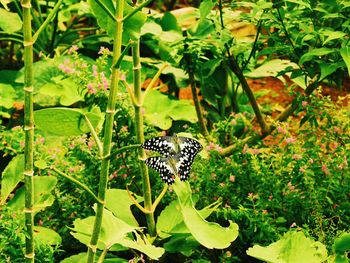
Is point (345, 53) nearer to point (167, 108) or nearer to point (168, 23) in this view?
point (167, 108)

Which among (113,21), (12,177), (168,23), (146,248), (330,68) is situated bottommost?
(146,248)

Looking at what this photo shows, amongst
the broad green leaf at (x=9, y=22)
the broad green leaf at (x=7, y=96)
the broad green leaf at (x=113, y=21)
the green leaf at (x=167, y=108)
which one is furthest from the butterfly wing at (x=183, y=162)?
the broad green leaf at (x=9, y=22)

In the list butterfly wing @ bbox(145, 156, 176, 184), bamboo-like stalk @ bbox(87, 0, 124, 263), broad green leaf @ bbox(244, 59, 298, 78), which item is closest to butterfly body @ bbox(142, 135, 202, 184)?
butterfly wing @ bbox(145, 156, 176, 184)

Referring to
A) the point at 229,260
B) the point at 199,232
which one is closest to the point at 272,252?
the point at 199,232

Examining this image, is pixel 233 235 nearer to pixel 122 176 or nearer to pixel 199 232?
pixel 199 232

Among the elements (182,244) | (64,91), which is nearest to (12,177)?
(182,244)

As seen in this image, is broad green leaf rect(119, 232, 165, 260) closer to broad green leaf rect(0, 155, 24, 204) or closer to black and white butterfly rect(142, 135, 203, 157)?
black and white butterfly rect(142, 135, 203, 157)
